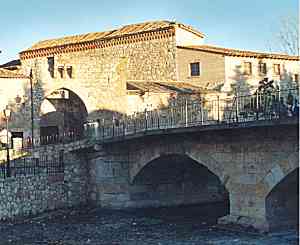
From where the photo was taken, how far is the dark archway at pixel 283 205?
Result: 2075cm

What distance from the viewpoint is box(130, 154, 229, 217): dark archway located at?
94.2 ft

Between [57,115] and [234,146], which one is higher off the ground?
[57,115]

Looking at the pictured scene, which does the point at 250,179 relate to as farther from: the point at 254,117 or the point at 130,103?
the point at 130,103

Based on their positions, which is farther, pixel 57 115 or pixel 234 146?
pixel 57 115

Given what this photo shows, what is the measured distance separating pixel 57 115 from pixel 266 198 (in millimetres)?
26484

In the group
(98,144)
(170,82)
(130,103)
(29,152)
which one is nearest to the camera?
(98,144)

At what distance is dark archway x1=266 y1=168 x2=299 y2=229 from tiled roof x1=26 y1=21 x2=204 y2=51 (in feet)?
69.9

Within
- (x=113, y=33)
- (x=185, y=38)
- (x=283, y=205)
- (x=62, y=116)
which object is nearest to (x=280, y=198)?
(x=283, y=205)

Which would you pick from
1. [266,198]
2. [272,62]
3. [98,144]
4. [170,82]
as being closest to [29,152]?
[98,144]

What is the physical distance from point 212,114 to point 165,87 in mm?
8913

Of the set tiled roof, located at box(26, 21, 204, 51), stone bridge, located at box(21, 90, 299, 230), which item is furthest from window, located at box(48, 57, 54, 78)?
stone bridge, located at box(21, 90, 299, 230)

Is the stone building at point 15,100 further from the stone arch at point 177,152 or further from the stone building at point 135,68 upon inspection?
the stone arch at point 177,152

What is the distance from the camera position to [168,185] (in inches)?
1174

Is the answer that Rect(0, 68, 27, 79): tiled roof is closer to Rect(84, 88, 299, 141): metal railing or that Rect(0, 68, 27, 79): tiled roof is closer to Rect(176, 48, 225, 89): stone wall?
Rect(84, 88, 299, 141): metal railing
